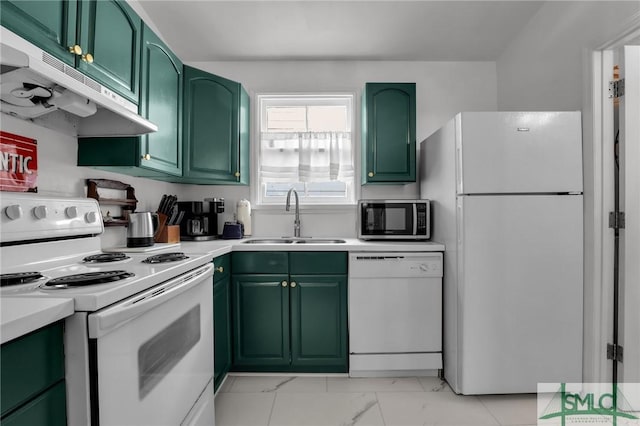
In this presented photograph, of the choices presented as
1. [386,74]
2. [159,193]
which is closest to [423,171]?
[386,74]

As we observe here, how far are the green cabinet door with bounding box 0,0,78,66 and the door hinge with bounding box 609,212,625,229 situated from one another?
274 centimetres

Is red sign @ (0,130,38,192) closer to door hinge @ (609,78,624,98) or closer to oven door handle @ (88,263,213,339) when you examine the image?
oven door handle @ (88,263,213,339)

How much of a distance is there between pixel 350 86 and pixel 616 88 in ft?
6.00

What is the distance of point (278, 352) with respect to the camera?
226cm

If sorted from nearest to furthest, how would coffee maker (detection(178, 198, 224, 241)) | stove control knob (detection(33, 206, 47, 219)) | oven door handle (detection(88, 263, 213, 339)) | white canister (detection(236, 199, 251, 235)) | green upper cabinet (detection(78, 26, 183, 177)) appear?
oven door handle (detection(88, 263, 213, 339)) → stove control knob (detection(33, 206, 47, 219)) → green upper cabinet (detection(78, 26, 183, 177)) → coffee maker (detection(178, 198, 224, 241)) → white canister (detection(236, 199, 251, 235))

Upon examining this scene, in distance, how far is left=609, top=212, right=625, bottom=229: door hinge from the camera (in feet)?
5.91

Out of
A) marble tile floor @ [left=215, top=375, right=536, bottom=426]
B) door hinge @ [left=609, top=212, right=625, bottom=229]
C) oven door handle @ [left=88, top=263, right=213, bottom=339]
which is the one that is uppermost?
door hinge @ [left=609, top=212, right=625, bottom=229]

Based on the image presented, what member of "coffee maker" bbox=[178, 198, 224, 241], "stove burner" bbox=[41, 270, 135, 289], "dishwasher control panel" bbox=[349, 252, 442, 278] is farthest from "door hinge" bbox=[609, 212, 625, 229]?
"coffee maker" bbox=[178, 198, 224, 241]

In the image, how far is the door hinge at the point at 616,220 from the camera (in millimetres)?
1803

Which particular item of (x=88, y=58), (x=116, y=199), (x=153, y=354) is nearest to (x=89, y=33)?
(x=88, y=58)

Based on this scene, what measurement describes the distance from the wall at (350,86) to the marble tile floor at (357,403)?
1.20 m

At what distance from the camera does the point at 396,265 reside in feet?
7.34

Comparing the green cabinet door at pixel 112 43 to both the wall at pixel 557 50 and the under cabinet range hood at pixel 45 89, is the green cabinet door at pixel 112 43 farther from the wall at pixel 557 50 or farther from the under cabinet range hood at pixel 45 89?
the wall at pixel 557 50

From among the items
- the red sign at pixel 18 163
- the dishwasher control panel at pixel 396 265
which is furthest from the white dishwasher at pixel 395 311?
the red sign at pixel 18 163
